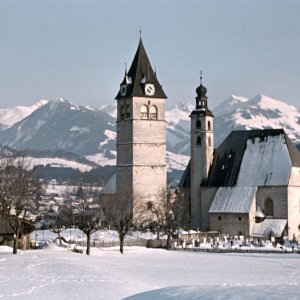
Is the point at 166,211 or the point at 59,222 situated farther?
the point at 59,222

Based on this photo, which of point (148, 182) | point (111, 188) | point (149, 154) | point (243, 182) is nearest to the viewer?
point (243, 182)

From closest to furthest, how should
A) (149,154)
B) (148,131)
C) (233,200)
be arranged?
(233,200) < (149,154) < (148,131)

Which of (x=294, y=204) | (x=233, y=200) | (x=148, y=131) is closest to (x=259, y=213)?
(x=233, y=200)

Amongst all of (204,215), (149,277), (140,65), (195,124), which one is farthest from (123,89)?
(149,277)

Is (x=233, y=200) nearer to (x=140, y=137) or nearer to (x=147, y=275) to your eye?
(x=140, y=137)

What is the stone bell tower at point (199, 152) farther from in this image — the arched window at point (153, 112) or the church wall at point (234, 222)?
the arched window at point (153, 112)

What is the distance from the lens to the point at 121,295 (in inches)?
1388

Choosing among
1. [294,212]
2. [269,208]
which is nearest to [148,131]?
[269,208]

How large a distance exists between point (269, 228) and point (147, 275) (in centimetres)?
4065

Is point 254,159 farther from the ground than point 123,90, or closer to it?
closer to it

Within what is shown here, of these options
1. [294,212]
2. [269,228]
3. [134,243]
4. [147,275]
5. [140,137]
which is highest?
[140,137]

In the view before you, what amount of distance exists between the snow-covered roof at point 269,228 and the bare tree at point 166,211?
8572 mm

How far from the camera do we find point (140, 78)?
9425 cm

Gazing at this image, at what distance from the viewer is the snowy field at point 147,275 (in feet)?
90.0
